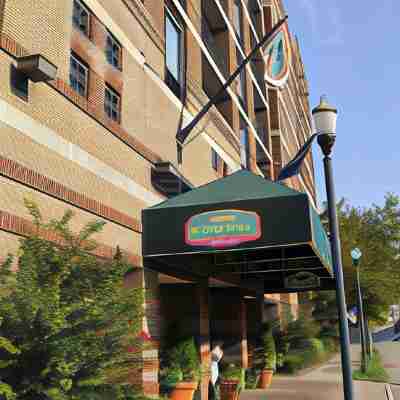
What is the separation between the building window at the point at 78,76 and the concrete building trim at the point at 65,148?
62.9 inches

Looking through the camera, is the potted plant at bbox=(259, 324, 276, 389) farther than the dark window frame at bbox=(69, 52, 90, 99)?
Yes

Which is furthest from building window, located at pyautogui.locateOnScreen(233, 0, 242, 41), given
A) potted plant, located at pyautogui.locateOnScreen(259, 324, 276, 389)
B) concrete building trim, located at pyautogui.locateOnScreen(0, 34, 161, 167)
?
concrete building trim, located at pyautogui.locateOnScreen(0, 34, 161, 167)

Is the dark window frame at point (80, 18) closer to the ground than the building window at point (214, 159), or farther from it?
farther from it

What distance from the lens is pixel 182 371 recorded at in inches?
538

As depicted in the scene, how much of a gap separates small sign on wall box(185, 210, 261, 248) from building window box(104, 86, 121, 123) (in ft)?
11.7

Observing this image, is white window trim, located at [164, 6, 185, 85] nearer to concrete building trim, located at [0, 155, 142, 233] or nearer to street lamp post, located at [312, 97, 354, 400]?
concrete building trim, located at [0, 155, 142, 233]

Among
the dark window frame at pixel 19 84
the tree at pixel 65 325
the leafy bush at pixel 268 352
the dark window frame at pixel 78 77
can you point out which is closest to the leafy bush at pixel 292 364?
the leafy bush at pixel 268 352

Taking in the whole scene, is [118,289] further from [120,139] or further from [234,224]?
[120,139]

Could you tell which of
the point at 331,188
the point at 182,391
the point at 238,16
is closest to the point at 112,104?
the point at 331,188

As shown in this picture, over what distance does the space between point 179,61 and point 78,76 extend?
6.92m

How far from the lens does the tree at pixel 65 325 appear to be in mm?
6082

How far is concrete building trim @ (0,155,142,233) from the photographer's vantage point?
8.48m

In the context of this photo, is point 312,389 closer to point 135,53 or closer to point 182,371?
point 182,371

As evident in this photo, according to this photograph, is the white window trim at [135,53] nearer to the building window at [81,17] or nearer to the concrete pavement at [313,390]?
the building window at [81,17]
